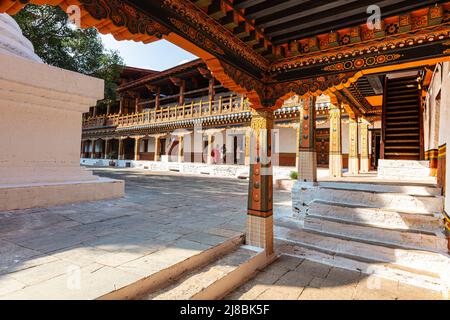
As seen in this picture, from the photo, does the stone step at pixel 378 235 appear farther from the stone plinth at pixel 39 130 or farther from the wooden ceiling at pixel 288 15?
the stone plinth at pixel 39 130

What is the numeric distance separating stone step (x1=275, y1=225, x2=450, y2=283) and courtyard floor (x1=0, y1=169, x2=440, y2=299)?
392 millimetres

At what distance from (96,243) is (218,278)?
1.47 m

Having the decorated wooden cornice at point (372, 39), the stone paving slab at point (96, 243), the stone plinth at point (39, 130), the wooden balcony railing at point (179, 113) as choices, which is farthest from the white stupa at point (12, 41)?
the wooden balcony railing at point (179, 113)

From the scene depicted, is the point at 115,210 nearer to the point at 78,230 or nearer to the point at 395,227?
the point at 78,230

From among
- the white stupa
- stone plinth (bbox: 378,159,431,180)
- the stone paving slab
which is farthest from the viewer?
stone plinth (bbox: 378,159,431,180)

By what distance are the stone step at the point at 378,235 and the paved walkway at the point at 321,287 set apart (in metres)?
0.78

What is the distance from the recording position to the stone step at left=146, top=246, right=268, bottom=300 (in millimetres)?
2064

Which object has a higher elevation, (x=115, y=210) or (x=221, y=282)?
(x=115, y=210)

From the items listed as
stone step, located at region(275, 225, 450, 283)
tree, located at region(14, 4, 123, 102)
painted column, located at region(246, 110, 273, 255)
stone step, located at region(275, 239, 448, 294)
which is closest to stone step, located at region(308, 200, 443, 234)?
stone step, located at region(275, 225, 450, 283)

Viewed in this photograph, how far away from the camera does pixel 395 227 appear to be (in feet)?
11.7

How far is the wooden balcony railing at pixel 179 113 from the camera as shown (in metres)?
13.6

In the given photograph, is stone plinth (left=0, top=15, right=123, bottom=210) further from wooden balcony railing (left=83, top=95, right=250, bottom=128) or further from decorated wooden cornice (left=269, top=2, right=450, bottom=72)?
wooden balcony railing (left=83, top=95, right=250, bottom=128)

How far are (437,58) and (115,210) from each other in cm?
500
